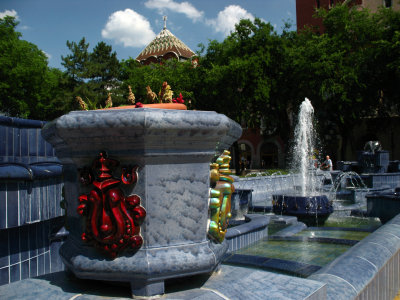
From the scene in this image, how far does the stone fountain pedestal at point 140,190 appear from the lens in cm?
158

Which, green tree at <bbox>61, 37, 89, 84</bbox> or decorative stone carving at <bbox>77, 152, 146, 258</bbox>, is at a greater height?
green tree at <bbox>61, 37, 89, 84</bbox>

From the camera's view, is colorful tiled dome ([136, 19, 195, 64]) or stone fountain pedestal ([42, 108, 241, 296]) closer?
stone fountain pedestal ([42, 108, 241, 296])

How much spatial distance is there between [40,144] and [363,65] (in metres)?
26.2

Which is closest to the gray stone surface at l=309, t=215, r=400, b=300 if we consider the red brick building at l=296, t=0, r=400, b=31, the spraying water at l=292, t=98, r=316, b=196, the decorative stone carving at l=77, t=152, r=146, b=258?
the decorative stone carving at l=77, t=152, r=146, b=258

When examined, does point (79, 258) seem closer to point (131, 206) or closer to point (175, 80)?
point (131, 206)

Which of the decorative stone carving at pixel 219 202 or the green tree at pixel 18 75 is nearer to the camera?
the decorative stone carving at pixel 219 202

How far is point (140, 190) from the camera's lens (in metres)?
1.62

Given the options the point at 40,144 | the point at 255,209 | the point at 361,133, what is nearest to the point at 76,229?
the point at 40,144

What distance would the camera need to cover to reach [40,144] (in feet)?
13.8

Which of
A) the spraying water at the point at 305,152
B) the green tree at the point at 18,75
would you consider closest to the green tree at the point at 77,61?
the green tree at the point at 18,75

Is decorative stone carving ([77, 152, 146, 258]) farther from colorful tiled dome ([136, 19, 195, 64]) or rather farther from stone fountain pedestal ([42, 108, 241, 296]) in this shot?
colorful tiled dome ([136, 19, 195, 64])

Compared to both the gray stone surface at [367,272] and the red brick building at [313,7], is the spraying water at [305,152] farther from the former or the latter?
the red brick building at [313,7]

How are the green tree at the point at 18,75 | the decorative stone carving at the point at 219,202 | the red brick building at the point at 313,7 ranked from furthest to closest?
the red brick building at the point at 313,7
the green tree at the point at 18,75
the decorative stone carving at the point at 219,202

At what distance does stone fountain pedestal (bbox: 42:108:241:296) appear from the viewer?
1.58 m
